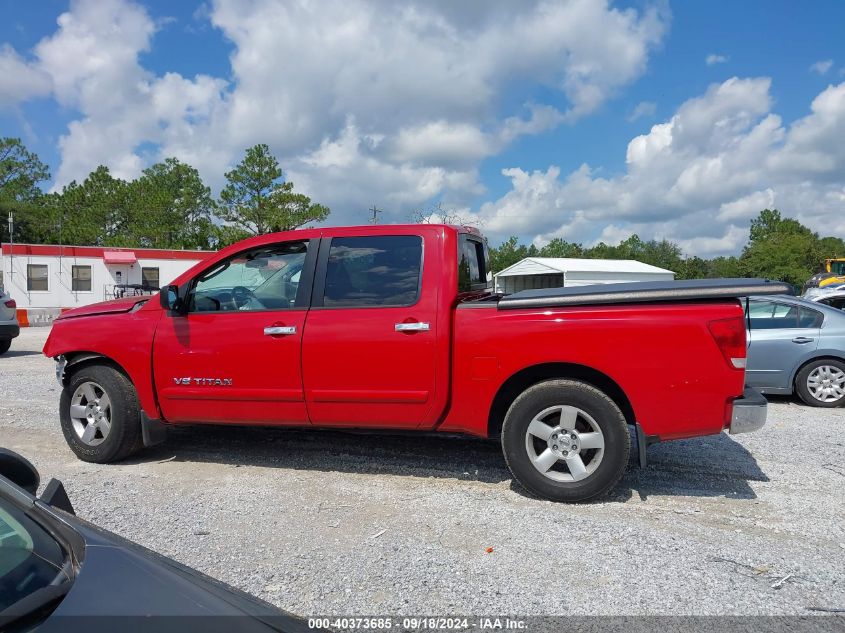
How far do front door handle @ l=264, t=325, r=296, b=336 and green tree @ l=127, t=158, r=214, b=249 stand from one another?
42936 millimetres

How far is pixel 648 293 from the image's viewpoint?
383cm

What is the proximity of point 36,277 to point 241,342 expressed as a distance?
Result: 29.9 metres

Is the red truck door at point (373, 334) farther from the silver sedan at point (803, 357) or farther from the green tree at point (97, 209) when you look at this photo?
the green tree at point (97, 209)

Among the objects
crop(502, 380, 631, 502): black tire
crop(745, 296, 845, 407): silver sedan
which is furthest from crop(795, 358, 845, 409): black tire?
crop(502, 380, 631, 502): black tire

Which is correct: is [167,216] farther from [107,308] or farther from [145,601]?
[145,601]

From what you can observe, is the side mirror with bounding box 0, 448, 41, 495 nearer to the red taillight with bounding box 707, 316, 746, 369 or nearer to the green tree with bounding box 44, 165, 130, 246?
the red taillight with bounding box 707, 316, 746, 369

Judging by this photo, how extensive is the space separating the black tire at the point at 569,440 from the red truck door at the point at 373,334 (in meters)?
0.64

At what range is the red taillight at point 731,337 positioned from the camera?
3697 mm

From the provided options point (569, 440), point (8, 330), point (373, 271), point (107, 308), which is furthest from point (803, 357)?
point (8, 330)

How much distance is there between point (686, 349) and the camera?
375cm

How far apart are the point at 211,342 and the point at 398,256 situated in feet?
5.32

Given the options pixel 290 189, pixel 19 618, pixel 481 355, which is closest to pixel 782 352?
pixel 481 355

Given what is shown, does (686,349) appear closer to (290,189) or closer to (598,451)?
(598,451)

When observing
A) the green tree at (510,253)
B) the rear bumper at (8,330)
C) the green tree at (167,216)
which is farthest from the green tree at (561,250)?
the rear bumper at (8,330)
